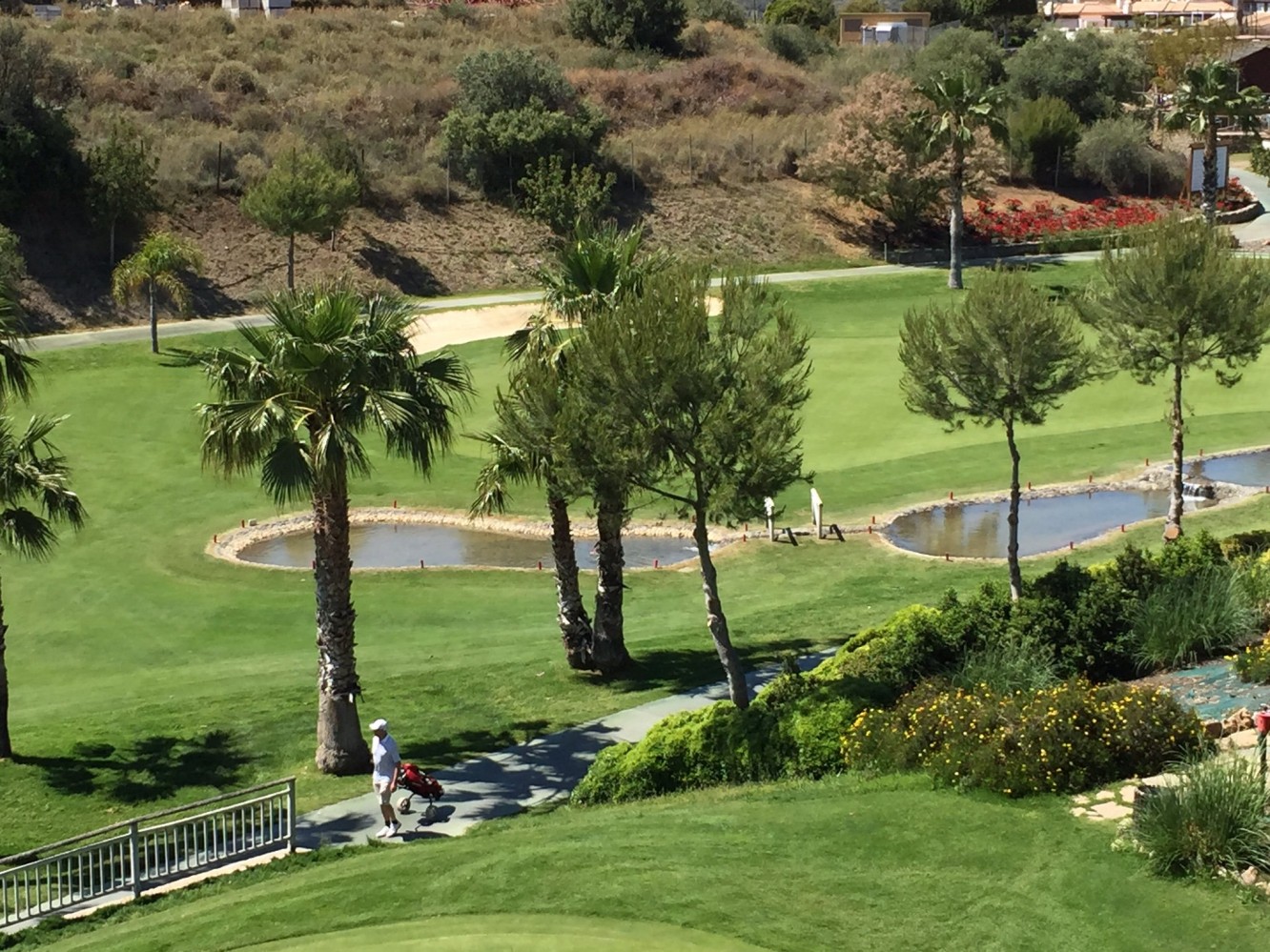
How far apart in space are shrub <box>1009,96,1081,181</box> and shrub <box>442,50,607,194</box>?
22.0 meters

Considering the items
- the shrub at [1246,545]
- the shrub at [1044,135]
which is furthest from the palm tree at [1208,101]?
the shrub at [1246,545]

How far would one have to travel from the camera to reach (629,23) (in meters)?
93.0

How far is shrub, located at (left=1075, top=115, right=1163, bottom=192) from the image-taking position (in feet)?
271

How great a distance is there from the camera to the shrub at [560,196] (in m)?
64.8

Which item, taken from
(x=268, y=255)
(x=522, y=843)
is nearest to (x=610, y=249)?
(x=522, y=843)

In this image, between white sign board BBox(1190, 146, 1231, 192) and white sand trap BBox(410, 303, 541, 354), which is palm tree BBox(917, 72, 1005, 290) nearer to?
white sign board BBox(1190, 146, 1231, 192)

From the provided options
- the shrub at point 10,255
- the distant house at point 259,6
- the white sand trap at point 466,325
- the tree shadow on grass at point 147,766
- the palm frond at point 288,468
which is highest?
the distant house at point 259,6

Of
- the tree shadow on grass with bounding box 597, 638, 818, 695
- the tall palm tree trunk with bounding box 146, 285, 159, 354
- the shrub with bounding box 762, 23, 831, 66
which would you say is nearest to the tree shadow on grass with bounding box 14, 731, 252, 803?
the tree shadow on grass with bounding box 597, 638, 818, 695

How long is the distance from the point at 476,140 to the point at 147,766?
53.6 metres

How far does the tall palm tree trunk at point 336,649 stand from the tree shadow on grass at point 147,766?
124 centimetres

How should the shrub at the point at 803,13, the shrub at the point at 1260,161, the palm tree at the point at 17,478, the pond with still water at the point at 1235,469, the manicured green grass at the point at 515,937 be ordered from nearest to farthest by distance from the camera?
the manicured green grass at the point at 515,937 < the palm tree at the point at 17,478 < the pond with still water at the point at 1235,469 < the shrub at the point at 1260,161 < the shrub at the point at 803,13

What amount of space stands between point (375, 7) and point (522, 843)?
88719mm

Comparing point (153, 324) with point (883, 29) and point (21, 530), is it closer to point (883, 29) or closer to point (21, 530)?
point (21, 530)

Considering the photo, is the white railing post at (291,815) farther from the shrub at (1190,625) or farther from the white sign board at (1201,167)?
the white sign board at (1201,167)
